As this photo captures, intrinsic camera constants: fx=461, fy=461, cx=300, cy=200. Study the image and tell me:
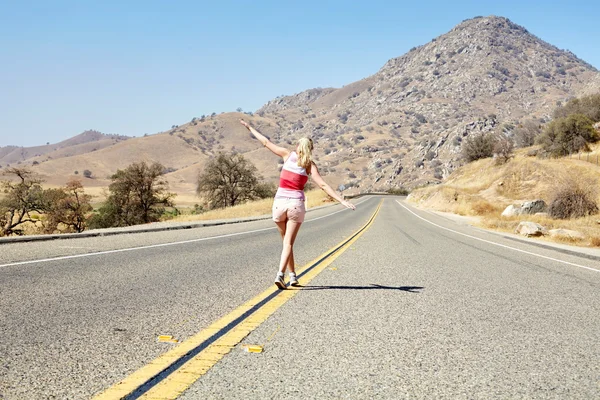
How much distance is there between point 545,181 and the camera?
38.4 meters

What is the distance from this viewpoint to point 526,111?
16275cm

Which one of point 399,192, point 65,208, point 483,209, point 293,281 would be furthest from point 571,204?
point 399,192

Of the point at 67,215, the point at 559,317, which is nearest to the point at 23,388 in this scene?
the point at 559,317

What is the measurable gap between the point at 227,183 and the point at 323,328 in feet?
169

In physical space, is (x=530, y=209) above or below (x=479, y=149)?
below

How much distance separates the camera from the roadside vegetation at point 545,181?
80.6 feet

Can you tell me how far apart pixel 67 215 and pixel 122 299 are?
4051 cm

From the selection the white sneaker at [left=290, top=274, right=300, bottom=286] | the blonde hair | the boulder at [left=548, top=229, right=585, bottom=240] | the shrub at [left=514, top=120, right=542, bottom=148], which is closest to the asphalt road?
the white sneaker at [left=290, top=274, right=300, bottom=286]

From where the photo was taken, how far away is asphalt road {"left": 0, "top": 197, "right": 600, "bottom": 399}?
3.02 metres

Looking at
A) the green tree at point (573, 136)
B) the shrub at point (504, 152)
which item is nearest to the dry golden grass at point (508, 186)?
the shrub at point (504, 152)

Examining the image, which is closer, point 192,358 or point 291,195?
point 192,358

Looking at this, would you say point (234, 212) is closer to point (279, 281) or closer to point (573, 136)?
point (279, 281)

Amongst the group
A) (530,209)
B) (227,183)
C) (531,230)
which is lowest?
(531,230)

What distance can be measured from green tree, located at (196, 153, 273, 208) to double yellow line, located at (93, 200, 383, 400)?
4918cm
